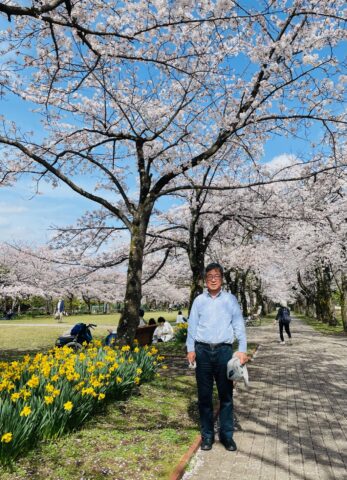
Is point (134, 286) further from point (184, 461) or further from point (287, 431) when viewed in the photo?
point (184, 461)

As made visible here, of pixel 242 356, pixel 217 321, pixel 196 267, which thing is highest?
pixel 196 267

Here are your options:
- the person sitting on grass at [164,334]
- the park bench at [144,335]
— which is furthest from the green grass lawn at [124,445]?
the person sitting on grass at [164,334]

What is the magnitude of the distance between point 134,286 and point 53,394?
4.12 metres

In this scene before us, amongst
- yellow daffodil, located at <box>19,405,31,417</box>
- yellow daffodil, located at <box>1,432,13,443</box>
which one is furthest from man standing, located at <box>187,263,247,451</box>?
yellow daffodil, located at <box>1,432,13,443</box>

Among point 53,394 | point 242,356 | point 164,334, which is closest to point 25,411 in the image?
point 53,394

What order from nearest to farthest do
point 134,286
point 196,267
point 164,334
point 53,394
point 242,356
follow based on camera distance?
1. point 53,394
2. point 242,356
3. point 134,286
4. point 196,267
5. point 164,334

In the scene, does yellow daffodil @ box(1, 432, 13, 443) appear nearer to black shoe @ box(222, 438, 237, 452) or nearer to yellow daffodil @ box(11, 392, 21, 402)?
yellow daffodil @ box(11, 392, 21, 402)

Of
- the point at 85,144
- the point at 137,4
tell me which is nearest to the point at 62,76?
the point at 137,4

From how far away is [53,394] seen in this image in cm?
423

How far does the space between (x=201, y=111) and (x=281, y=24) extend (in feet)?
9.41

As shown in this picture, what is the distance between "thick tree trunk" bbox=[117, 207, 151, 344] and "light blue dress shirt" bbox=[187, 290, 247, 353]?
12.3 feet

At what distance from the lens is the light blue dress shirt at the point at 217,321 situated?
442 centimetres

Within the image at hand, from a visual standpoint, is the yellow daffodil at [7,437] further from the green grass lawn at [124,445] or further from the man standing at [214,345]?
the man standing at [214,345]

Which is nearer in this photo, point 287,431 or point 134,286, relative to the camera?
point 287,431
